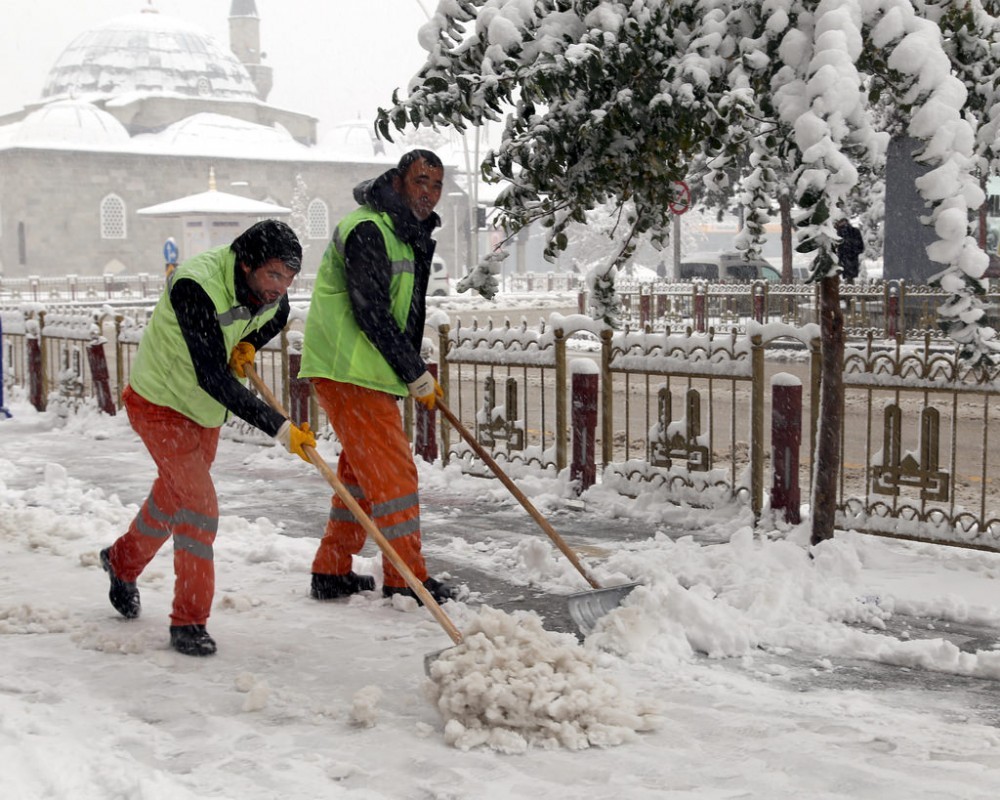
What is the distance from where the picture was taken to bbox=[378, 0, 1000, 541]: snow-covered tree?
15.3 ft

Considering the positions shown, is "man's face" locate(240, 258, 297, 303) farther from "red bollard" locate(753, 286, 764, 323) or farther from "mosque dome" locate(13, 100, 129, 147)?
"mosque dome" locate(13, 100, 129, 147)

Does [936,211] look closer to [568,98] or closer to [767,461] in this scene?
[568,98]

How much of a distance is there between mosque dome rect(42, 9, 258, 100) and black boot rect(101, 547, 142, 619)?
2645 inches

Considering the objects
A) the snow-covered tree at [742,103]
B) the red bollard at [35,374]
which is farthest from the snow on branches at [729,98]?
the red bollard at [35,374]

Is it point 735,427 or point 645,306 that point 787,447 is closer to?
point 735,427

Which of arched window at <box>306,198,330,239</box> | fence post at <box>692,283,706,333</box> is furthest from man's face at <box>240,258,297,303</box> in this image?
arched window at <box>306,198,330,239</box>

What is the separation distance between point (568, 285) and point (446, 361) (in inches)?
1874

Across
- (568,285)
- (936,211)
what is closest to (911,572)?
(936,211)

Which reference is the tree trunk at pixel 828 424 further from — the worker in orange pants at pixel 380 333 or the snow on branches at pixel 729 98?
the worker in orange pants at pixel 380 333

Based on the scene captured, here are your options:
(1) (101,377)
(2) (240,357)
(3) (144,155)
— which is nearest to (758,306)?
(1) (101,377)

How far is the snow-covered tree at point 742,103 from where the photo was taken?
4648 millimetres

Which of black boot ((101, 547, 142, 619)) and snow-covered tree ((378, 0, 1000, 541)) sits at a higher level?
snow-covered tree ((378, 0, 1000, 541))

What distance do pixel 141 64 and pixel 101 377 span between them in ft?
203

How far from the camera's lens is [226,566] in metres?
6.09
